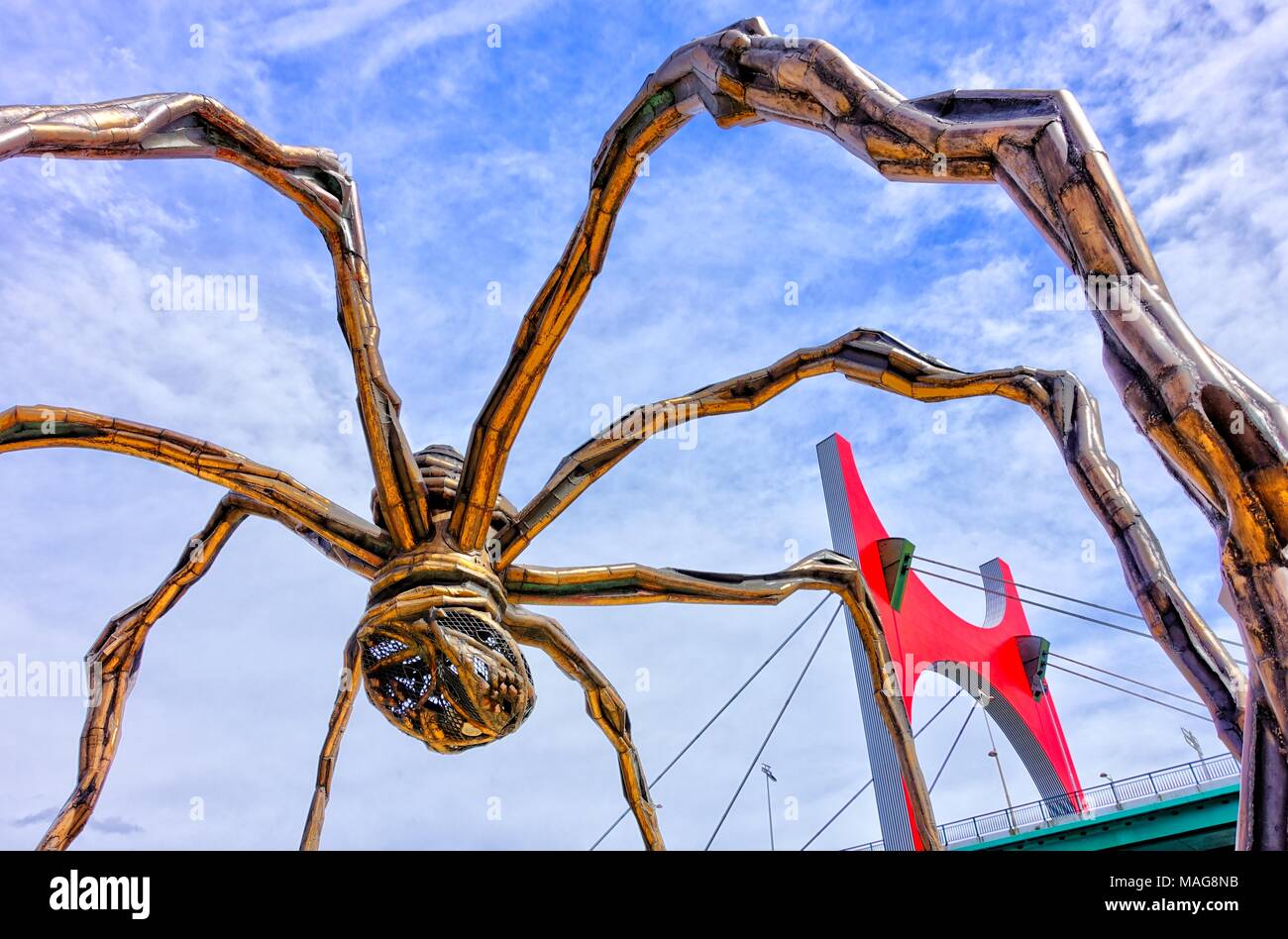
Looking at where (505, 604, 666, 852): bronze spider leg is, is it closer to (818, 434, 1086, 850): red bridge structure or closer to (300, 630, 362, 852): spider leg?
(300, 630, 362, 852): spider leg

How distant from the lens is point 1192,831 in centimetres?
1608

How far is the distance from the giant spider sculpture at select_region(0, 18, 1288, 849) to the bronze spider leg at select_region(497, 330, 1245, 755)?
1 centimetres

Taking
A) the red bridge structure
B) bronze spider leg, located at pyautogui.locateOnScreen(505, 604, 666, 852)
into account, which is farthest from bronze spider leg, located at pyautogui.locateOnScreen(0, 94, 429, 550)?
the red bridge structure

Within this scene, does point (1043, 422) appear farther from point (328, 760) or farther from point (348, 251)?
point (328, 760)

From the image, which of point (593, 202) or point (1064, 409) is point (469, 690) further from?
point (1064, 409)

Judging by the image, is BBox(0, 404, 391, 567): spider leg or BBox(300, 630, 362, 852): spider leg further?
BBox(300, 630, 362, 852): spider leg

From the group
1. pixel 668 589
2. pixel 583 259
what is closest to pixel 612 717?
pixel 668 589

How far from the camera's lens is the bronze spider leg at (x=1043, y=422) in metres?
3.40

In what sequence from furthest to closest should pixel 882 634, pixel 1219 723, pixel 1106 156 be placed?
pixel 882 634
pixel 1219 723
pixel 1106 156

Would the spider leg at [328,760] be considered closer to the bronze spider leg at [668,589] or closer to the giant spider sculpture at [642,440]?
the giant spider sculpture at [642,440]

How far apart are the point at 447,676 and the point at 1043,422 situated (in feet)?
10.2

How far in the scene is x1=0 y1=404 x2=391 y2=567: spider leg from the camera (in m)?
4.96

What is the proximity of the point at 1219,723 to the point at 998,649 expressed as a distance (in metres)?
27.6
